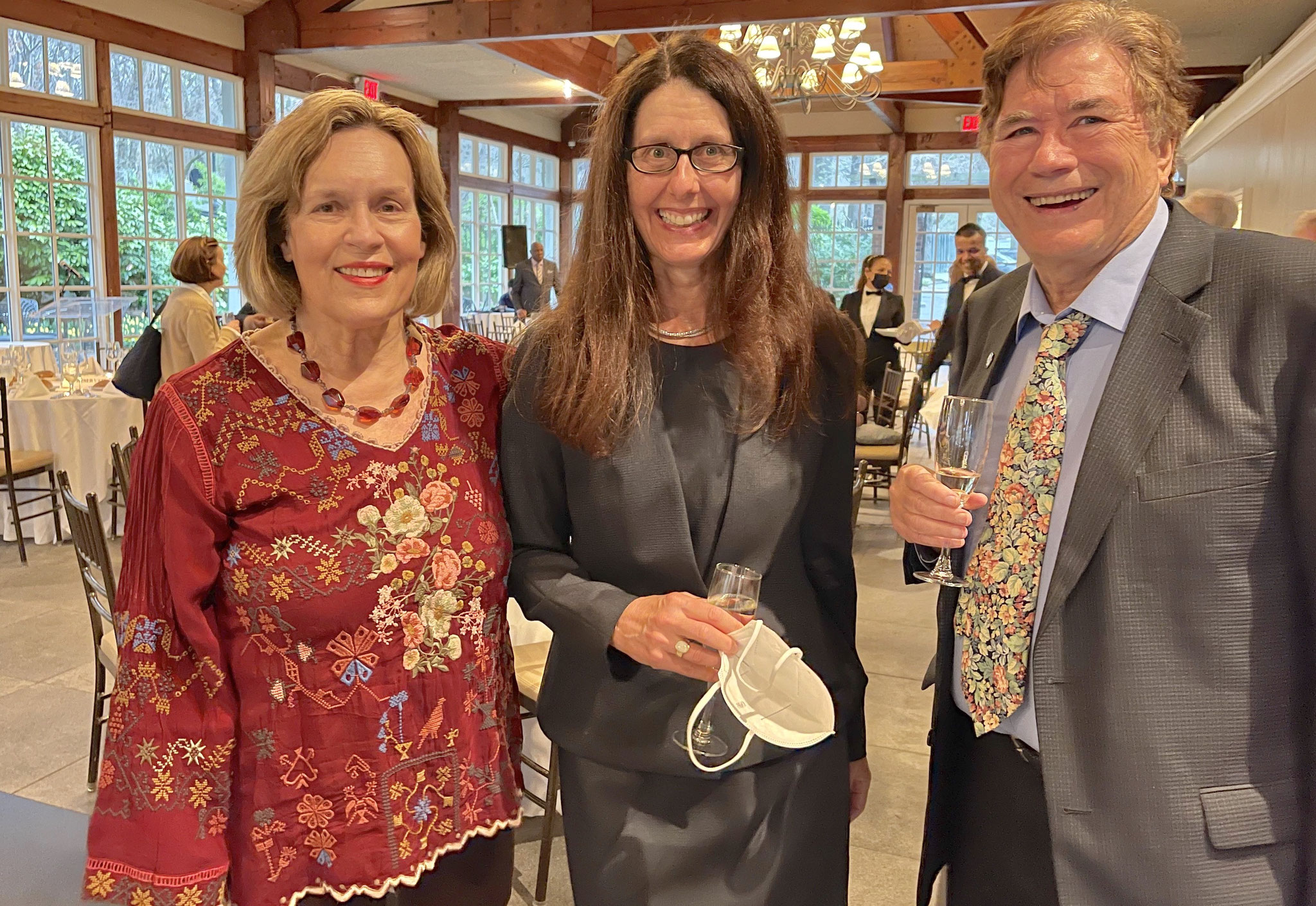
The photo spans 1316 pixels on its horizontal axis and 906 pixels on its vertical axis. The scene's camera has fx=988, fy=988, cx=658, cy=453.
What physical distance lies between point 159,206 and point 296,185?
33.3 ft

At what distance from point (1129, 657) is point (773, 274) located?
2.49 ft

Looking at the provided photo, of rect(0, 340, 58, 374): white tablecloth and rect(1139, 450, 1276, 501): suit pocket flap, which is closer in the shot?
rect(1139, 450, 1276, 501): suit pocket flap

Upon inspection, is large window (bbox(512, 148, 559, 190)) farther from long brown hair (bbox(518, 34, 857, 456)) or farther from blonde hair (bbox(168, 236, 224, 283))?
long brown hair (bbox(518, 34, 857, 456))

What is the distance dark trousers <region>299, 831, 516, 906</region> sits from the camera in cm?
159

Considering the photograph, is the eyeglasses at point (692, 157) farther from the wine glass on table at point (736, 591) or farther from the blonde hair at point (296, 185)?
the wine glass on table at point (736, 591)

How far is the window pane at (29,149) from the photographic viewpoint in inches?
344

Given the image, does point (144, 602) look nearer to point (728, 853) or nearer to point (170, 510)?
point (170, 510)

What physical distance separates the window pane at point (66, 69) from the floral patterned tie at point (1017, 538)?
33.2ft

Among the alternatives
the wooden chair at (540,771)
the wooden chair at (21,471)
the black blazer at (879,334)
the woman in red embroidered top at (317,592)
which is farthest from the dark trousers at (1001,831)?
the black blazer at (879,334)

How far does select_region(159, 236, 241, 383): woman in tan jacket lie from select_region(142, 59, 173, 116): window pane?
17.1 feet

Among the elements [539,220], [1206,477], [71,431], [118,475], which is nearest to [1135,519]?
[1206,477]

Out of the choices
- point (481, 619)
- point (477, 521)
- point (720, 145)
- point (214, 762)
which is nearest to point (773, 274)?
point (720, 145)

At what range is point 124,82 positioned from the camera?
9633mm

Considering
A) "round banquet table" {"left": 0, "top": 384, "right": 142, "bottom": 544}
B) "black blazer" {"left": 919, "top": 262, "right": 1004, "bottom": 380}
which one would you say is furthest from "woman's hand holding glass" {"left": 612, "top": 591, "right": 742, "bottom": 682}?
"round banquet table" {"left": 0, "top": 384, "right": 142, "bottom": 544}
